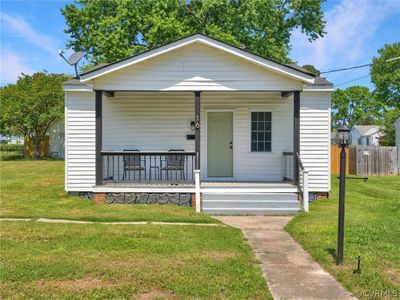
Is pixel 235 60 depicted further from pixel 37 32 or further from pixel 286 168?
pixel 37 32

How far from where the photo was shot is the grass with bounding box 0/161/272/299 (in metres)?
4.19

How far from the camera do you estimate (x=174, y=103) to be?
40.6 feet

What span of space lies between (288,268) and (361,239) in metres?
1.92

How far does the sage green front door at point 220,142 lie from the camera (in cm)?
1262

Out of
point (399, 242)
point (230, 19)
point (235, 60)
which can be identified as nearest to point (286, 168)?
point (235, 60)

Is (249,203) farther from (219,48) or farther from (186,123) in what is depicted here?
(219,48)

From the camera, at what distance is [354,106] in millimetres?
65750

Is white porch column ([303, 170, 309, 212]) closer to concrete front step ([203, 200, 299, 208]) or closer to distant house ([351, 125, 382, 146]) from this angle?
concrete front step ([203, 200, 299, 208])

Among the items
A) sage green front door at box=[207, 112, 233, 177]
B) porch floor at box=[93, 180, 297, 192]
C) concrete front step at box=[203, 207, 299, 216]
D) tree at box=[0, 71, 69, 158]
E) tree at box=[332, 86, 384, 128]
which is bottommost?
concrete front step at box=[203, 207, 299, 216]

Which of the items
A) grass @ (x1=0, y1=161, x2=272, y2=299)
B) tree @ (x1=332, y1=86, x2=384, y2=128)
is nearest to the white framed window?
grass @ (x1=0, y1=161, x2=272, y2=299)

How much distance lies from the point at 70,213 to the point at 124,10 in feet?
62.2

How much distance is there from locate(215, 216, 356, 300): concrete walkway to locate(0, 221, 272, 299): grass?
0.19 metres

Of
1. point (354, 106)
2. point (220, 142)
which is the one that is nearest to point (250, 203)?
point (220, 142)

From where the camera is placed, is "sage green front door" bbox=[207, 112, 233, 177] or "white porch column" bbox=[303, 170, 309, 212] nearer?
"white porch column" bbox=[303, 170, 309, 212]
